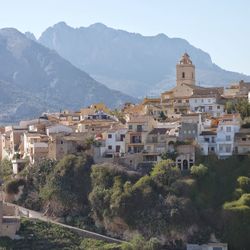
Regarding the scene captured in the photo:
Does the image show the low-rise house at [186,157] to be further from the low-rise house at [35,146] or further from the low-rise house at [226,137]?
the low-rise house at [35,146]

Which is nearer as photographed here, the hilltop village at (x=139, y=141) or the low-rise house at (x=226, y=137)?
the hilltop village at (x=139, y=141)

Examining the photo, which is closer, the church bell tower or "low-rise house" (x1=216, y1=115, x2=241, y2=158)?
"low-rise house" (x1=216, y1=115, x2=241, y2=158)

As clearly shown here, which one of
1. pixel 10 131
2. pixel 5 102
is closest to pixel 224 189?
pixel 10 131

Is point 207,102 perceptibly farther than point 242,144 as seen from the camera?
Yes

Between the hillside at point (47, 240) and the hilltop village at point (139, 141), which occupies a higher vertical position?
the hilltop village at point (139, 141)

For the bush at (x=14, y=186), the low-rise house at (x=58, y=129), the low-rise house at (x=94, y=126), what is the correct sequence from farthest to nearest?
the low-rise house at (x=58, y=129)
the low-rise house at (x=94, y=126)
the bush at (x=14, y=186)

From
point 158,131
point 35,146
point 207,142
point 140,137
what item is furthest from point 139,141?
point 35,146

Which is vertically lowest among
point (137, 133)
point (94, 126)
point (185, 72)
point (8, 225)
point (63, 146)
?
point (8, 225)

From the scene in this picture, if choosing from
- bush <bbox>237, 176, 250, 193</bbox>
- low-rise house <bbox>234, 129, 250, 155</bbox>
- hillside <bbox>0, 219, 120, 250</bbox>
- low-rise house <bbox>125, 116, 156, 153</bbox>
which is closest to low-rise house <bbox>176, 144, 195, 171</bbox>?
low-rise house <bbox>125, 116, 156, 153</bbox>

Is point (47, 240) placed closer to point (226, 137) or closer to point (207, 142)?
point (207, 142)

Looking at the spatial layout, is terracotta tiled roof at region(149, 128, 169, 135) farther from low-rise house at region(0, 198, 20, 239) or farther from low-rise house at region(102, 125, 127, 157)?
low-rise house at region(0, 198, 20, 239)

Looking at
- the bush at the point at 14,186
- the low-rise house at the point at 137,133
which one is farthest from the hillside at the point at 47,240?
the low-rise house at the point at 137,133

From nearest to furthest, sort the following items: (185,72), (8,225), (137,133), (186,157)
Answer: (8,225)
(186,157)
(137,133)
(185,72)

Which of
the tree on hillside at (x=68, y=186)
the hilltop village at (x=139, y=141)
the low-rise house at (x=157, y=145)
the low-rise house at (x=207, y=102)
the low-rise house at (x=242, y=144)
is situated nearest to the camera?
the tree on hillside at (x=68, y=186)
